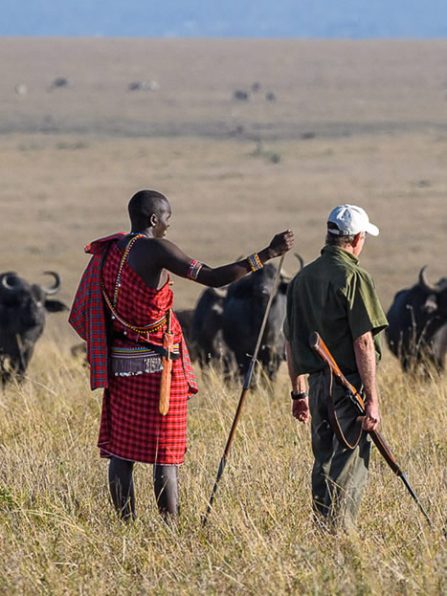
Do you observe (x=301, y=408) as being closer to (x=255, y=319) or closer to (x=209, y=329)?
(x=255, y=319)

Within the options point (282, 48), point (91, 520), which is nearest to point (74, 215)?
point (91, 520)

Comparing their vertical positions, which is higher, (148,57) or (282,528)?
(148,57)

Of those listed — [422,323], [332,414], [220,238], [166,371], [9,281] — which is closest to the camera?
[332,414]

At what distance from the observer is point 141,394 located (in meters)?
6.56

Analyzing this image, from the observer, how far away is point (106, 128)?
2894 inches

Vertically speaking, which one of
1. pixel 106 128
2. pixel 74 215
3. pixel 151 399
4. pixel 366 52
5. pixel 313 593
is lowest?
pixel 313 593

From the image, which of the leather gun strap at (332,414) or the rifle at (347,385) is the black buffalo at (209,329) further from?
the leather gun strap at (332,414)

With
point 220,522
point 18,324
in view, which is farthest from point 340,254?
point 18,324

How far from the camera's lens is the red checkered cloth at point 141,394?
6.52 m

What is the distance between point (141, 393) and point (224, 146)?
187ft

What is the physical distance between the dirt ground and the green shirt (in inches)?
649

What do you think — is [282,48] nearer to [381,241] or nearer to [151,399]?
[381,241]

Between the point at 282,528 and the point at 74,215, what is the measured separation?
33307 mm

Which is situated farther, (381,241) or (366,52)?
(366,52)
